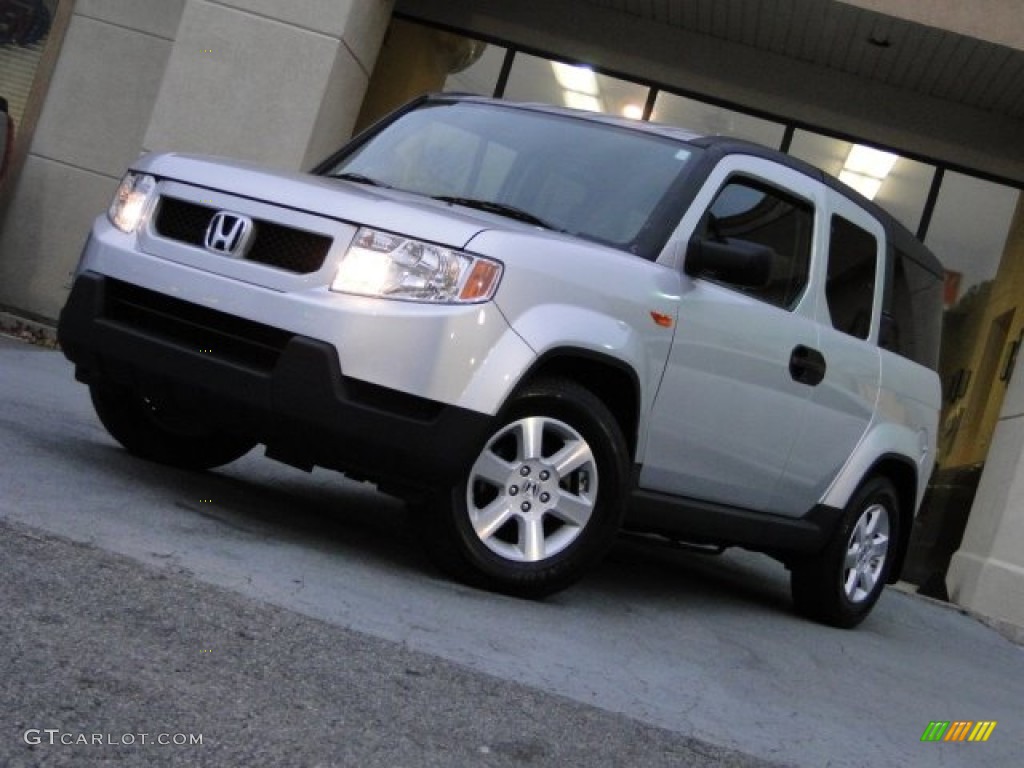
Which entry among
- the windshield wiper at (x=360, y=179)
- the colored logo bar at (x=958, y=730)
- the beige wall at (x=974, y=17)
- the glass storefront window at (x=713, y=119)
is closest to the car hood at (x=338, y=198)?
the windshield wiper at (x=360, y=179)

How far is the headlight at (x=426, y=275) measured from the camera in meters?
5.20

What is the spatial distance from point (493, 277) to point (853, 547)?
298 cm

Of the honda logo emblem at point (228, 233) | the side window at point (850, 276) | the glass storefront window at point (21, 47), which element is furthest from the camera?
the glass storefront window at point (21, 47)

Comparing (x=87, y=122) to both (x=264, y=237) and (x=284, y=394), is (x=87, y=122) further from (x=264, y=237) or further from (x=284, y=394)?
(x=284, y=394)

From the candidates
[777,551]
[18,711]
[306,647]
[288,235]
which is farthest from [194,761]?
[777,551]

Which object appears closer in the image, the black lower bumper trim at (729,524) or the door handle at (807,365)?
the black lower bumper trim at (729,524)

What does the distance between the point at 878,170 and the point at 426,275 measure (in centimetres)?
955

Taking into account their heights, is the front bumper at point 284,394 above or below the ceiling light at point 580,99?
below

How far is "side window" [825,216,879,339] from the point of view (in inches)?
274

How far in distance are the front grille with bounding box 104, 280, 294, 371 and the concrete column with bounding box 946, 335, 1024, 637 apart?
20.8 feet

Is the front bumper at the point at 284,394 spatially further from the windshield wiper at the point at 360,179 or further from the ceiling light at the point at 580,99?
the ceiling light at the point at 580,99

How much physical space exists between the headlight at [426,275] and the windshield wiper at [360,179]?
105 cm

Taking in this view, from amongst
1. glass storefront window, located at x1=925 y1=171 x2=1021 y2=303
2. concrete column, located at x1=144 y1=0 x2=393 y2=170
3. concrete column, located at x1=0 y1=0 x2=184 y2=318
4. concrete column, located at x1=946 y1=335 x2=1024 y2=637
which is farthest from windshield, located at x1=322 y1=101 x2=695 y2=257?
glass storefront window, located at x1=925 y1=171 x2=1021 y2=303

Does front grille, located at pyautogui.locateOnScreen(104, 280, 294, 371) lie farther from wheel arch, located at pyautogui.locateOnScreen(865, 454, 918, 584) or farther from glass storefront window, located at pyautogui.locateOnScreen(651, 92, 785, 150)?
glass storefront window, located at pyautogui.locateOnScreen(651, 92, 785, 150)
